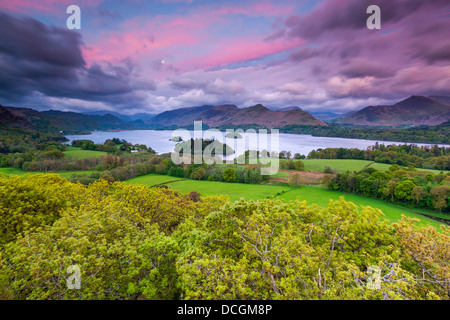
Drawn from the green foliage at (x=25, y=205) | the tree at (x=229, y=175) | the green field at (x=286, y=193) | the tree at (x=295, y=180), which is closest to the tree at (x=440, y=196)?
the green field at (x=286, y=193)

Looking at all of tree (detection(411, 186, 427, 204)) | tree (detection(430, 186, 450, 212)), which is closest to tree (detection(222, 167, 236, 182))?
tree (detection(411, 186, 427, 204))

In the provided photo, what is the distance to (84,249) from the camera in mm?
8367

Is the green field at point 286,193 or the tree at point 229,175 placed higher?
the tree at point 229,175

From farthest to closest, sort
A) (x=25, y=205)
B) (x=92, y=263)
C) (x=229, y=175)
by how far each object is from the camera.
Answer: (x=229, y=175) → (x=25, y=205) → (x=92, y=263)

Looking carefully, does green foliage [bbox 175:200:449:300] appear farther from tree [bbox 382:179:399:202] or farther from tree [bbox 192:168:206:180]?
tree [bbox 192:168:206:180]

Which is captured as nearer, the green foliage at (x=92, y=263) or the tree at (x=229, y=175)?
the green foliage at (x=92, y=263)

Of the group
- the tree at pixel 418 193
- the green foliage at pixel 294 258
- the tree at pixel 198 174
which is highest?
the green foliage at pixel 294 258

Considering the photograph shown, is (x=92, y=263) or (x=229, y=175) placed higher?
(x=92, y=263)

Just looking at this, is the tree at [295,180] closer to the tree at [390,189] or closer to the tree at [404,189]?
the tree at [390,189]

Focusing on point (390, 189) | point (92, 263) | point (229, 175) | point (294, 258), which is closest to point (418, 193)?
point (390, 189)

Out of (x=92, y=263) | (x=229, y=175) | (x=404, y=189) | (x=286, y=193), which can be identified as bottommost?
(x=286, y=193)

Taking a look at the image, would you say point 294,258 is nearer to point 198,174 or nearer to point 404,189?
point 404,189

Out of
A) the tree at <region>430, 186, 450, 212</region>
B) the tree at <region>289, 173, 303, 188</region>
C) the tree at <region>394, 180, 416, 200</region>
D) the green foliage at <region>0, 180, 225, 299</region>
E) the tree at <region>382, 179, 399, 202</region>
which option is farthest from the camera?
the tree at <region>289, 173, 303, 188</region>

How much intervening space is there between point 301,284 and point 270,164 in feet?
247
